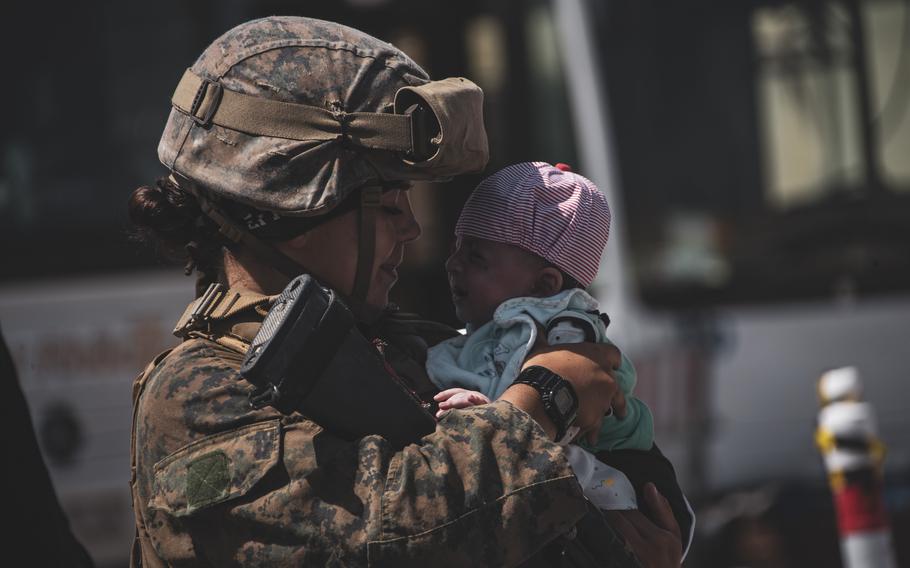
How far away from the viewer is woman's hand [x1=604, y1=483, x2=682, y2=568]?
2111mm

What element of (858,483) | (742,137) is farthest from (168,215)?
(742,137)

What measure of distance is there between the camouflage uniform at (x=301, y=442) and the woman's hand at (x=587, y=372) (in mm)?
191

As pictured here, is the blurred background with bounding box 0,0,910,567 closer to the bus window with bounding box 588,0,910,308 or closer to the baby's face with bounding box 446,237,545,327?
the bus window with bounding box 588,0,910,308

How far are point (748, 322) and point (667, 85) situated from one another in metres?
1.20

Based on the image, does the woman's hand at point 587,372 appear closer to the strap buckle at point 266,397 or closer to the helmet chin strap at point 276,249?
the helmet chin strap at point 276,249

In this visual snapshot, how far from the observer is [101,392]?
19.2ft

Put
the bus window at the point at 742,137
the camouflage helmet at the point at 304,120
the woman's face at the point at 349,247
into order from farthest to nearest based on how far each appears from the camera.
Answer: the bus window at the point at 742,137, the woman's face at the point at 349,247, the camouflage helmet at the point at 304,120

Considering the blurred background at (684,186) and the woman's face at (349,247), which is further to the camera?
the blurred background at (684,186)

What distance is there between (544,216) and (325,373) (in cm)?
71

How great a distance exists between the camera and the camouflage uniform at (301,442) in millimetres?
1761

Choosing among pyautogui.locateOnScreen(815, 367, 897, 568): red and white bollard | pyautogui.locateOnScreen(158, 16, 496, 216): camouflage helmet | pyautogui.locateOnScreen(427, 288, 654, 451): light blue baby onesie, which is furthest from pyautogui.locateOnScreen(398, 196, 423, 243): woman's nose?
pyautogui.locateOnScreen(815, 367, 897, 568): red and white bollard

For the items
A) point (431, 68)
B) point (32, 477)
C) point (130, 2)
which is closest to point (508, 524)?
point (32, 477)

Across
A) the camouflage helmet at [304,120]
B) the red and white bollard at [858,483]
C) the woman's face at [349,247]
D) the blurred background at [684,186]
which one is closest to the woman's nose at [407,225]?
the woman's face at [349,247]

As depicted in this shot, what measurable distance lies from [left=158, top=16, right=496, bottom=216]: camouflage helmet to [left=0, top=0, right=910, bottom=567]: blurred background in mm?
4018
